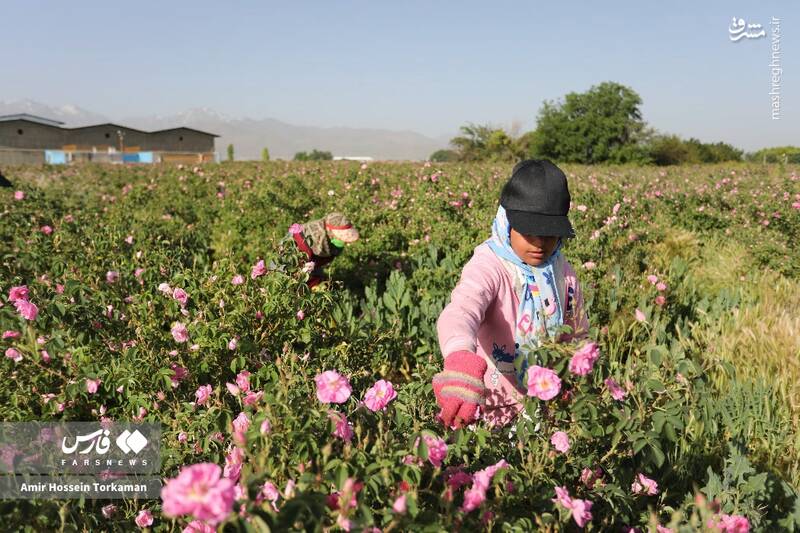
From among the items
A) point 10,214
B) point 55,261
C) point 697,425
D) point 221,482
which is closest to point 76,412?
point 55,261

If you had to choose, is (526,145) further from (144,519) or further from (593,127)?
(144,519)

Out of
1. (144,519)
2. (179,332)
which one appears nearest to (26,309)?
(179,332)

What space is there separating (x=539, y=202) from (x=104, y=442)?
6.21 ft

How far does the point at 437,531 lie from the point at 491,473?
0.88 ft

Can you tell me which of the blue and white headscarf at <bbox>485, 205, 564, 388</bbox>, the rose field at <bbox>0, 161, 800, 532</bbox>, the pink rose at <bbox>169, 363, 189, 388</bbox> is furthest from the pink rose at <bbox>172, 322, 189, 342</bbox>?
the blue and white headscarf at <bbox>485, 205, 564, 388</bbox>

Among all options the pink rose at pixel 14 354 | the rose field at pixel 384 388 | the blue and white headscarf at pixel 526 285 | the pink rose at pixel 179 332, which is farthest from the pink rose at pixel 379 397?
the pink rose at pixel 14 354

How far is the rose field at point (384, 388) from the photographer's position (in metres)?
1.25

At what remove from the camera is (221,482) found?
2.83 ft

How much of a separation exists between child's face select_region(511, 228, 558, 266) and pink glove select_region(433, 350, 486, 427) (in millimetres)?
694

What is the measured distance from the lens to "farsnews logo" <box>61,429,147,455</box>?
210cm

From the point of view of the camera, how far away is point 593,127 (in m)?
46.5

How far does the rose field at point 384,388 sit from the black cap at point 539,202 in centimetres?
51

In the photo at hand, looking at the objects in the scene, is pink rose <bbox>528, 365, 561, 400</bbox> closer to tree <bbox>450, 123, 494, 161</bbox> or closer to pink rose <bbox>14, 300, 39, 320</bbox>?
pink rose <bbox>14, 300, 39, 320</bbox>

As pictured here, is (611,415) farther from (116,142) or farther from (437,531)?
(116,142)
